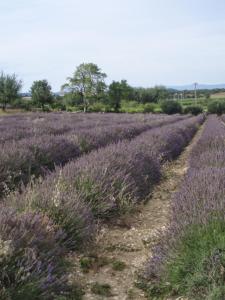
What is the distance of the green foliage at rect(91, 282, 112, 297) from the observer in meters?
3.35

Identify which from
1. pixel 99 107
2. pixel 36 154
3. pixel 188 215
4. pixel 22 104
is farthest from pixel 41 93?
pixel 188 215

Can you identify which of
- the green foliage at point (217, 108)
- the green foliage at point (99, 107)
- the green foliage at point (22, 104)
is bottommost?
the green foliage at point (217, 108)

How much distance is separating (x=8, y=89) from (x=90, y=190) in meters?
51.6

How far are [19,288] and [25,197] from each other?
1.55 m

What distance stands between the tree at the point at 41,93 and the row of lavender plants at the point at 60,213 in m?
56.7

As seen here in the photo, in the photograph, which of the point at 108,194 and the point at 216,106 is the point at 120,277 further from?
the point at 216,106

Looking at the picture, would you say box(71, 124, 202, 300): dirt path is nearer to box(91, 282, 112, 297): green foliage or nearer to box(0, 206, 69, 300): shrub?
box(91, 282, 112, 297): green foliage

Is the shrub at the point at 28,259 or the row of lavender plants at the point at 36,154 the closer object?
the shrub at the point at 28,259

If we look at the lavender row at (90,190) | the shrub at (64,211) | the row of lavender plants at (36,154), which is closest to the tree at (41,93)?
the row of lavender plants at (36,154)

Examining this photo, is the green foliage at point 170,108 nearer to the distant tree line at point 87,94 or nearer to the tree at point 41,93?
the distant tree line at point 87,94

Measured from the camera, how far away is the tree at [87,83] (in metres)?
81.6

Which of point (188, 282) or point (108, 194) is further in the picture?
point (108, 194)

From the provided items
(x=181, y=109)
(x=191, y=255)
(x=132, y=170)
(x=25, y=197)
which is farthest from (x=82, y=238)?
(x=181, y=109)

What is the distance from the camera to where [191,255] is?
3070 millimetres
